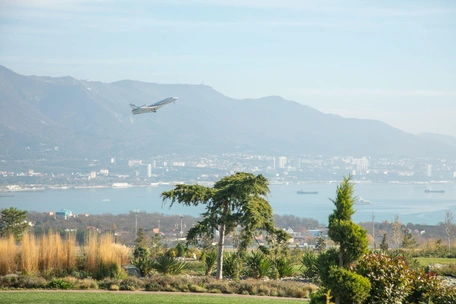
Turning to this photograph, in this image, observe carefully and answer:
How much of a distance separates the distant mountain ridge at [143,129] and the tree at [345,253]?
116 metres

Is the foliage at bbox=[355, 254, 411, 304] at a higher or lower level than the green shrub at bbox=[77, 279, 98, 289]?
higher

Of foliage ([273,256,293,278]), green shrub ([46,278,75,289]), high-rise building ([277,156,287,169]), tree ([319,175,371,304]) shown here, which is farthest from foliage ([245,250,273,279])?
high-rise building ([277,156,287,169])

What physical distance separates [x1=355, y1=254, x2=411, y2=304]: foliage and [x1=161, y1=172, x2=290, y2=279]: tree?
5.53 metres

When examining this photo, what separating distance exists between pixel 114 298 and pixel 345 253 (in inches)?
181

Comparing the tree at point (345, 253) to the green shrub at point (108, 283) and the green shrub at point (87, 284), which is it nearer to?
the green shrub at point (108, 283)

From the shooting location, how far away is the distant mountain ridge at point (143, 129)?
13538 cm

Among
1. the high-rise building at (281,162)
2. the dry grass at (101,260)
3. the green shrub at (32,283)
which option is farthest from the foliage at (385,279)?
the high-rise building at (281,162)

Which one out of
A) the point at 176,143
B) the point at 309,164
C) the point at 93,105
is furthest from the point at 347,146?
the point at 93,105

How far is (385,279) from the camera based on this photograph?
Result: 998 centimetres

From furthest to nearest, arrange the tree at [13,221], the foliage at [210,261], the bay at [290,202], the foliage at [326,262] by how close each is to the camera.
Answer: the bay at [290,202], the tree at [13,221], the foliage at [210,261], the foliage at [326,262]

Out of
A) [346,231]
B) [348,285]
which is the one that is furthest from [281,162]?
[348,285]

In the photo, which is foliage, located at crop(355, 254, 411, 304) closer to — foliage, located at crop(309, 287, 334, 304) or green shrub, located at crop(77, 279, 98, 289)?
foliage, located at crop(309, 287, 334, 304)

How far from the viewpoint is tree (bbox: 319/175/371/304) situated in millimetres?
9570

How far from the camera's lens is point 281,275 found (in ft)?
52.9
